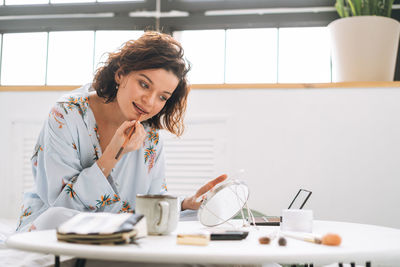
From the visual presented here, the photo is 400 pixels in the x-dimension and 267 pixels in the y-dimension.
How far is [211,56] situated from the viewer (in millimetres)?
2439

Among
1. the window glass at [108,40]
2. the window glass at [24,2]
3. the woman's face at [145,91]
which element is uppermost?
the window glass at [24,2]

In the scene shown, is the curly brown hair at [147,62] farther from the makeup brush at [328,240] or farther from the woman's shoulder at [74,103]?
the makeup brush at [328,240]

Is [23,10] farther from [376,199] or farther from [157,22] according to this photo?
[376,199]

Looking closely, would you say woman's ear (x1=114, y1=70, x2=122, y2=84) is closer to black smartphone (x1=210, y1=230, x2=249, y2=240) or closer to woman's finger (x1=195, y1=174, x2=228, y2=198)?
woman's finger (x1=195, y1=174, x2=228, y2=198)

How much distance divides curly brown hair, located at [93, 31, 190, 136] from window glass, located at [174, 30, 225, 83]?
Result: 81 centimetres

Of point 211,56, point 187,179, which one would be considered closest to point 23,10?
point 211,56

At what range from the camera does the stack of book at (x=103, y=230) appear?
66cm

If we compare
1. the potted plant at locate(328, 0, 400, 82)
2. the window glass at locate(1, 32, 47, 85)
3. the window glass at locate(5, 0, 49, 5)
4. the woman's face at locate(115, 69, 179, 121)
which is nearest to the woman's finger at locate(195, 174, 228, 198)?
the woman's face at locate(115, 69, 179, 121)

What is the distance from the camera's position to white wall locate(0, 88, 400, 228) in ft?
6.55

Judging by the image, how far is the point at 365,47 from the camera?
6.55 ft

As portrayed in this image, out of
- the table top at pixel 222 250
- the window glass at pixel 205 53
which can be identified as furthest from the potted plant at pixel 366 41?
the table top at pixel 222 250

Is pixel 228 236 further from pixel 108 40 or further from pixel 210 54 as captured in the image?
pixel 108 40

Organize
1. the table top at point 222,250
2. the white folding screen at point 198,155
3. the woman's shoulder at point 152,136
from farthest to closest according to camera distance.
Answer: the white folding screen at point 198,155 < the woman's shoulder at point 152,136 < the table top at point 222,250

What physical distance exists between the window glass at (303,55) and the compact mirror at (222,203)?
1.49 meters
